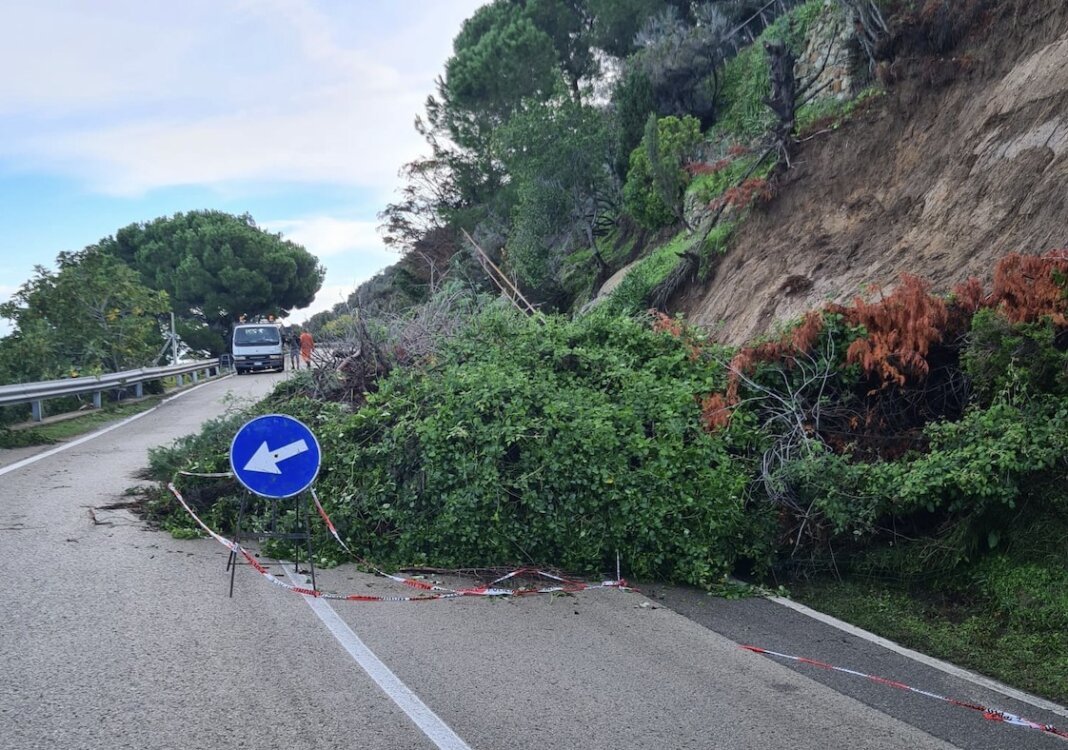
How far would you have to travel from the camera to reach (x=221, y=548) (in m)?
8.96

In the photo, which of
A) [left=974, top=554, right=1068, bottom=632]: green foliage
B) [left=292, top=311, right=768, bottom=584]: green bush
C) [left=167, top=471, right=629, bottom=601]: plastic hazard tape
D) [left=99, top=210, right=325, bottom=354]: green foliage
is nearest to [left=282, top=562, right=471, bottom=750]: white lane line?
[left=167, top=471, right=629, bottom=601]: plastic hazard tape

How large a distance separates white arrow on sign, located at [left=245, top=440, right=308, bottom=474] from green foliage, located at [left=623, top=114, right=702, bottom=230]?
13.5m

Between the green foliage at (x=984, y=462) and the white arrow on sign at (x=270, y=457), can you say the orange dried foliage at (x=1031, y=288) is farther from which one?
the white arrow on sign at (x=270, y=457)

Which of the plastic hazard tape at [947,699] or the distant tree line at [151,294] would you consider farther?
the distant tree line at [151,294]

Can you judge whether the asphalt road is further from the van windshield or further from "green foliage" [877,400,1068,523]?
the van windshield

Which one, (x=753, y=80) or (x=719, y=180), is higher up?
(x=753, y=80)

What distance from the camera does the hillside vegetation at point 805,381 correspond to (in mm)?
8102

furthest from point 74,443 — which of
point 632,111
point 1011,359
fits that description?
point 632,111

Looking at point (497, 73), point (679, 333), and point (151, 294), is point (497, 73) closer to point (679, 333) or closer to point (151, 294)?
point (151, 294)

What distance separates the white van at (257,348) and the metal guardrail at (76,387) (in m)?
7.02

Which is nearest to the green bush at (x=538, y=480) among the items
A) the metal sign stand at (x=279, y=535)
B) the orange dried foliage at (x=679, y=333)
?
the metal sign stand at (x=279, y=535)

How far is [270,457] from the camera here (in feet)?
25.2

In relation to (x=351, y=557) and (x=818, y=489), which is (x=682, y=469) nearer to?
(x=818, y=489)

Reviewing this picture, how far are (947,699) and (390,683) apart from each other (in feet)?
11.2
